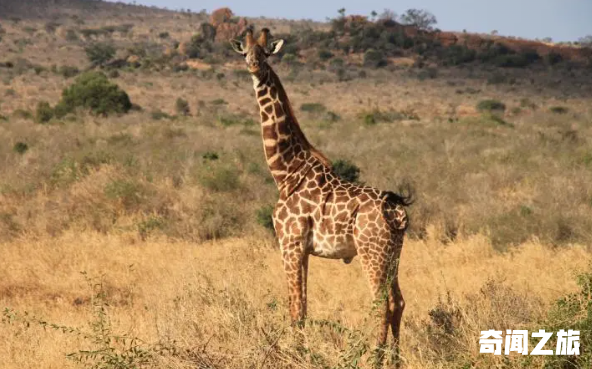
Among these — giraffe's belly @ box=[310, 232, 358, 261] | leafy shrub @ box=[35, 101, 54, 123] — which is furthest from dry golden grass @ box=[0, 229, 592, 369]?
leafy shrub @ box=[35, 101, 54, 123]

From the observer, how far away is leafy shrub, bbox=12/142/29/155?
19938mm

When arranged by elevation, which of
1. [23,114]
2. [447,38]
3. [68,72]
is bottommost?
[68,72]

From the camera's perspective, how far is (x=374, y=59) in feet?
232

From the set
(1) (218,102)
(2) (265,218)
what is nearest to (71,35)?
(1) (218,102)

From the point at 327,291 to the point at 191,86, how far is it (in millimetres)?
46638

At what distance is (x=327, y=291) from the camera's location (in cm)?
891

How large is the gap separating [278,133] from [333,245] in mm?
1049

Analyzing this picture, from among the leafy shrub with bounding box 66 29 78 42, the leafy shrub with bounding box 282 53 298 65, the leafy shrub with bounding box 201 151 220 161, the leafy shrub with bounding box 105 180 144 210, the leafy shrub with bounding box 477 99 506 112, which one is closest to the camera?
the leafy shrub with bounding box 105 180 144 210

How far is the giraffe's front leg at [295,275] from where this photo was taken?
241 inches

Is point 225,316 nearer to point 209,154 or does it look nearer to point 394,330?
point 394,330

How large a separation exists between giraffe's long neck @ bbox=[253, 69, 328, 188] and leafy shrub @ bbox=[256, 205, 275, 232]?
5.33 meters

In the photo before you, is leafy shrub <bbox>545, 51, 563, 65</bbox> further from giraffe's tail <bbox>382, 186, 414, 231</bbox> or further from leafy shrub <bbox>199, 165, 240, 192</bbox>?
giraffe's tail <bbox>382, 186, 414, 231</bbox>

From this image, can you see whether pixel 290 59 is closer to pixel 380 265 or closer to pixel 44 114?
pixel 44 114

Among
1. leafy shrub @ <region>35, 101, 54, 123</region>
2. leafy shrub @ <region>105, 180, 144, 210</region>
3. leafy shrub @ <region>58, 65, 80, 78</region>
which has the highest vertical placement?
leafy shrub @ <region>105, 180, 144, 210</region>
